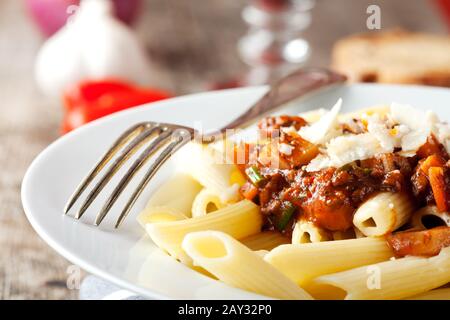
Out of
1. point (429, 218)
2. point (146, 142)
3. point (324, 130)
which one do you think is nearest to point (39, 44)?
point (146, 142)

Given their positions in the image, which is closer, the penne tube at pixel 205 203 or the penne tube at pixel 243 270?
the penne tube at pixel 243 270

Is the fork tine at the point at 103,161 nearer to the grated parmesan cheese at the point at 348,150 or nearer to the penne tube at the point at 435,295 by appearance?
the grated parmesan cheese at the point at 348,150

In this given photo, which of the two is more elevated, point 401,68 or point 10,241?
point 401,68

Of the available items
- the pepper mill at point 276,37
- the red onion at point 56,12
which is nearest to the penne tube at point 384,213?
the pepper mill at point 276,37
